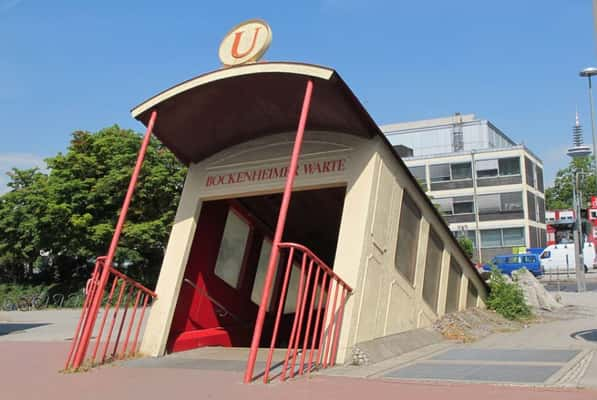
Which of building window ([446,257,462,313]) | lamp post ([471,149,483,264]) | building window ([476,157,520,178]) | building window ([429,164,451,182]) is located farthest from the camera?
building window ([429,164,451,182])

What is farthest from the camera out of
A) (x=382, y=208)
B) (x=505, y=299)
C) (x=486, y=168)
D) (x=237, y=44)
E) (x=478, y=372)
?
(x=486, y=168)

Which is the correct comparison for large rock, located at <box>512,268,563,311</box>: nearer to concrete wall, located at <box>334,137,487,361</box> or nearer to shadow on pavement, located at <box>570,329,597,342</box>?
shadow on pavement, located at <box>570,329,597,342</box>

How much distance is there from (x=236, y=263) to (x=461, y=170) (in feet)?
154

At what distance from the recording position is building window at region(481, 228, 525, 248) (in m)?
53.2

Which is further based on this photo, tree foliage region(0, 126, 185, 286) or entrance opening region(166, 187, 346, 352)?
tree foliage region(0, 126, 185, 286)

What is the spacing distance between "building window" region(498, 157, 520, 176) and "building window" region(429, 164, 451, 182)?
472 centimetres

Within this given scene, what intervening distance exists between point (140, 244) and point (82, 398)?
853 inches

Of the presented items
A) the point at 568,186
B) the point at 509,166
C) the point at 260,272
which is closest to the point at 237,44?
the point at 260,272

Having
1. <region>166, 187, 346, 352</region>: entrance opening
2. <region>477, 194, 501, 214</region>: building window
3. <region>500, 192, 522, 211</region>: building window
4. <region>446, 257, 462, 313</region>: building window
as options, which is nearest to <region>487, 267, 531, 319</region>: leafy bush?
<region>446, 257, 462, 313</region>: building window

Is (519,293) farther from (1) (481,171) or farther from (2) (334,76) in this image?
(1) (481,171)

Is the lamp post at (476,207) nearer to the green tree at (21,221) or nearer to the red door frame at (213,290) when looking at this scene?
the green tree at (21,221)

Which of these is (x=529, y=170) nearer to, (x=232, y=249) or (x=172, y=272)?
(x=232, y=249)

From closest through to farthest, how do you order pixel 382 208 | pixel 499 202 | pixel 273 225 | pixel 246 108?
pixel 382 208 → pixel 246 108 → pixel 273 225 → pixel 499 202

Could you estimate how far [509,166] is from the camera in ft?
175
